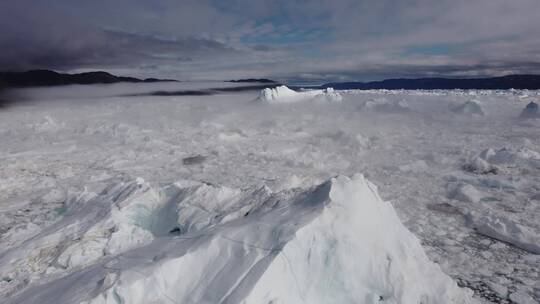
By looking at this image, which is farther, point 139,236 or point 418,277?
point 139,236

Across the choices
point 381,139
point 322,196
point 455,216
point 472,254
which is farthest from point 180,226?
point 381,139

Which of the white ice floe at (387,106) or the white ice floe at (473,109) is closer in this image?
the white ice floe at (473,109)

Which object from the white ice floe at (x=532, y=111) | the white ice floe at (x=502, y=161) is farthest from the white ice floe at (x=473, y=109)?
the white ice floe at (x=502, y=161)

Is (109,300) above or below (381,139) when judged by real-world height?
above

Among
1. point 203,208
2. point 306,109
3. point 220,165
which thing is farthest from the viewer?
point 306,109

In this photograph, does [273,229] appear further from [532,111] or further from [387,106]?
[387,106]

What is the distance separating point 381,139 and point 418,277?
16184mm

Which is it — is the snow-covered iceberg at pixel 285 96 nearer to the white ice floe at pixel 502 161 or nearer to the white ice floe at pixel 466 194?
the white ice floe at pixel 502 161

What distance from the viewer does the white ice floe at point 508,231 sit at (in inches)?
245

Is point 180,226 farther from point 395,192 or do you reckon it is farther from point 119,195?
point 395,192

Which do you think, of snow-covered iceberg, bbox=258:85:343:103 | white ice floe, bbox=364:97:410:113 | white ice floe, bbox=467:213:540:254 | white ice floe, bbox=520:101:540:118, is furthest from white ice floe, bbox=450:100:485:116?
white ice floe, bbox=467:213:540:254

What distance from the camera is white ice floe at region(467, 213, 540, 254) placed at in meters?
6.21

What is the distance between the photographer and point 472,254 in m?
5.98

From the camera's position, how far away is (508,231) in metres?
6.66
